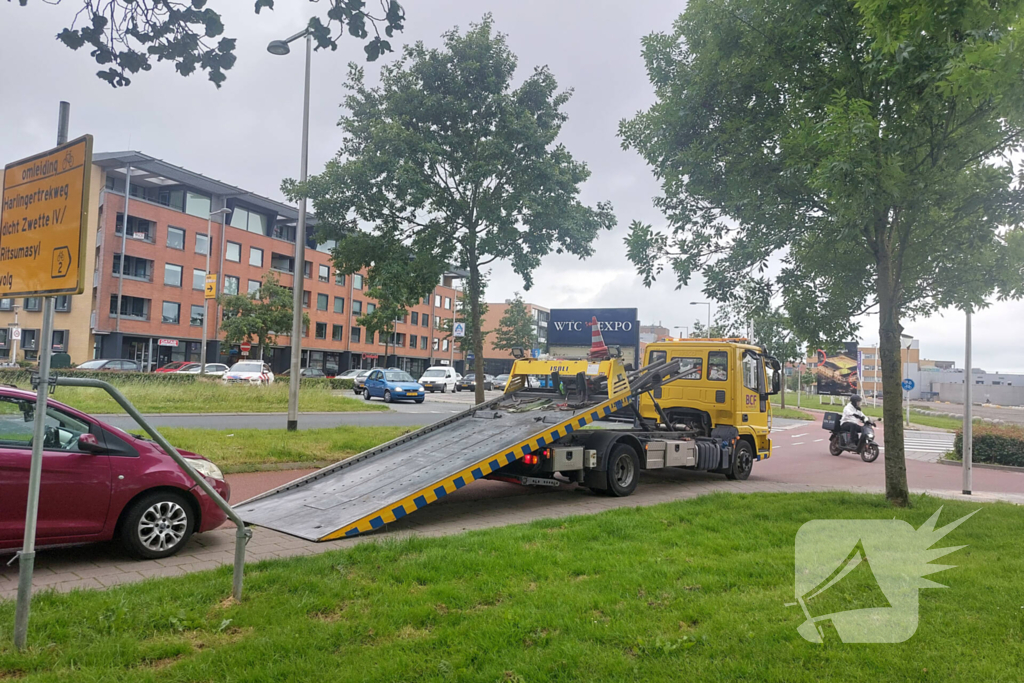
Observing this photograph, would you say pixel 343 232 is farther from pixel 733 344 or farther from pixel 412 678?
pixel 412 678

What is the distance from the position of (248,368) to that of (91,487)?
98.4 feet

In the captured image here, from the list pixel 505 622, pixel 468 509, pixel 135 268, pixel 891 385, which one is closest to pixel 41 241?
pixel 505 622

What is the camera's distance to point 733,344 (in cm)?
1220

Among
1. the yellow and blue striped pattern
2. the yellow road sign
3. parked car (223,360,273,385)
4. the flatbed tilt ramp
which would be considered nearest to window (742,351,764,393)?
the flatbed tilt ramp

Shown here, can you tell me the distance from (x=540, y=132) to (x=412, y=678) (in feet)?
37.7

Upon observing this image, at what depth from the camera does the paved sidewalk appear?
18.1 feet

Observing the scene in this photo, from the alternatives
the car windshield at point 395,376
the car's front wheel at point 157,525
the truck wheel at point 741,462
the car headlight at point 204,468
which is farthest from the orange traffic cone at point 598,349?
the car windshield at point 395,376

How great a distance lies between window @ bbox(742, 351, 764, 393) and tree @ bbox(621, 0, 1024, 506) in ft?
7.04

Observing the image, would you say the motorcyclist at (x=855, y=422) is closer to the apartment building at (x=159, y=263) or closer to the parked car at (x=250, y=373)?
the parked car at (x=250, y=373)

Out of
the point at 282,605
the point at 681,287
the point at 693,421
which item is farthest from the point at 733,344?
the point at 282,605

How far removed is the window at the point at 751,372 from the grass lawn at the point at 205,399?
53.4 ft

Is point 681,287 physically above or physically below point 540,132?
below

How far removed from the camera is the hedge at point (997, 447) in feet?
56.7

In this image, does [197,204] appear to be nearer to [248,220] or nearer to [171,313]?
[248,220]
